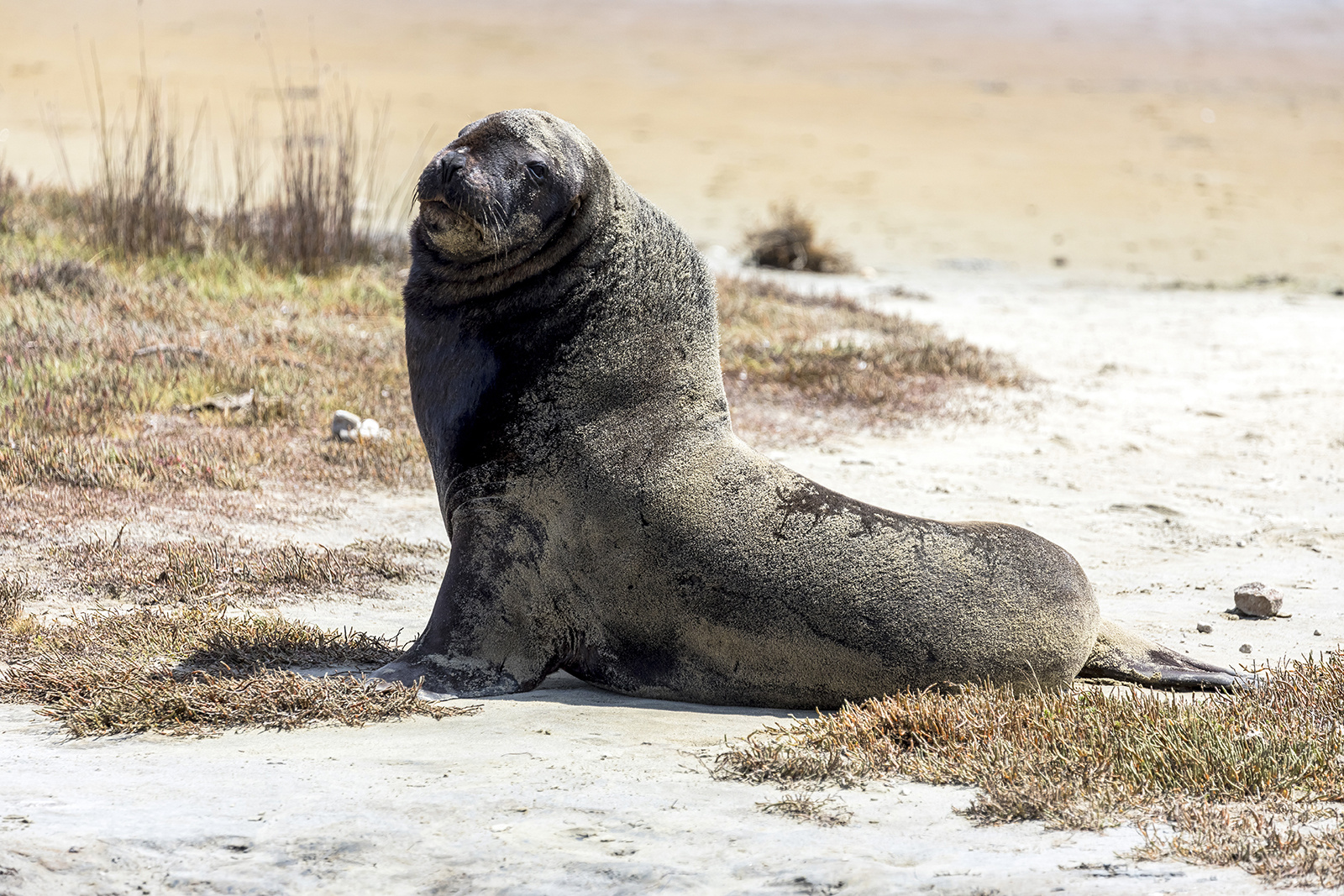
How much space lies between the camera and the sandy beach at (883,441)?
3328mm

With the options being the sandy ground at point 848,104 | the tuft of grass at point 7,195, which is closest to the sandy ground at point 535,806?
the tuft of grass at point 7,195

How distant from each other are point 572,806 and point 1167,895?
138cm

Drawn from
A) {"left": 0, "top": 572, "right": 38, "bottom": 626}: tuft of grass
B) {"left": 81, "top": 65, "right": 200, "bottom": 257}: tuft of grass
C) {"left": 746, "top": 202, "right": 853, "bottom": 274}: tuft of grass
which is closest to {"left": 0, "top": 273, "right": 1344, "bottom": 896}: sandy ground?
{"left": 0, "top": 572, "right": 38, "bottom": 626}: tuft of grass

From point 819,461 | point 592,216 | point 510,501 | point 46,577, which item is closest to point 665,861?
point 510,501

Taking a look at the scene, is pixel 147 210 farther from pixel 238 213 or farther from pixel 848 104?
pixel 848 104

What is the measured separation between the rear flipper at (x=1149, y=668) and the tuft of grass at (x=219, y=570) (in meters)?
2.84

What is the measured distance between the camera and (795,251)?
15.3 meters

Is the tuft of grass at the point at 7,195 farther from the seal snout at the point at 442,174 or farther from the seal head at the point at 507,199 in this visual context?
the seal snout at the point at 442,174

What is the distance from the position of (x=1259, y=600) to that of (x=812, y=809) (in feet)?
10.1

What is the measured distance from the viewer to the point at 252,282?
1144cm

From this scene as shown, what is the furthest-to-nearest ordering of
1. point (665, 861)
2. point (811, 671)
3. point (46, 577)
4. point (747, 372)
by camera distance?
point (747, 372) < point (46, 577) < point (811, 671) < point (665, 861)

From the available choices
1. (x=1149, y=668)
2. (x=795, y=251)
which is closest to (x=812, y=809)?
(x=1149, y=668)

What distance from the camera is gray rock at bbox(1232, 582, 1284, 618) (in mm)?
5922

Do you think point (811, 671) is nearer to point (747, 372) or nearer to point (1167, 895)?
point (1167, 895)
